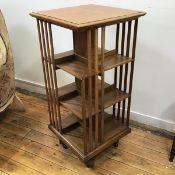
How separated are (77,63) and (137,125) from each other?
87 centimetres

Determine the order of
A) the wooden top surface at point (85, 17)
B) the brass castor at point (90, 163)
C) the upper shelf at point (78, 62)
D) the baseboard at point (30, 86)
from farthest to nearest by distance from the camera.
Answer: the baseboard at point (30, 86), the brass castor at point (90, 163), the upper shelf at point (78, 62), the wooden top surface at point (85, 17)

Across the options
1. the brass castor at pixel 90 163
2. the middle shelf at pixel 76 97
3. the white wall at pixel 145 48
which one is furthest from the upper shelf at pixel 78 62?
the brass castor at pixel 90 163

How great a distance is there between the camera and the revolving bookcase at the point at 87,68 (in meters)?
1.10

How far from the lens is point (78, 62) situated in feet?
4.29

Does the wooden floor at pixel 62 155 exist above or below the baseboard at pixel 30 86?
below

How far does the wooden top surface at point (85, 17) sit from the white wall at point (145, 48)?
33 centimetres

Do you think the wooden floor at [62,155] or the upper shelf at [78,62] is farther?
the wooden floor at [62,155]

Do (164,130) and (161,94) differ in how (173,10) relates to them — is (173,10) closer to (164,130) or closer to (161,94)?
(161,94)

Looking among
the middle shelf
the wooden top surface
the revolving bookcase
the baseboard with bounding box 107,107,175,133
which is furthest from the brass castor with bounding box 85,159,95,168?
the wooden top surface

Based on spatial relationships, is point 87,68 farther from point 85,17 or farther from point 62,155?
point 62,155

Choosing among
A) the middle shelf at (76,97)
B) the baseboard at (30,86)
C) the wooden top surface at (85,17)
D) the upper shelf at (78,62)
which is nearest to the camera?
the wooden top surface at (85,17)

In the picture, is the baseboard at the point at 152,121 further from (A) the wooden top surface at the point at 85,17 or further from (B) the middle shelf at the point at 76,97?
(A) the wooden top surface at the point at 85,17

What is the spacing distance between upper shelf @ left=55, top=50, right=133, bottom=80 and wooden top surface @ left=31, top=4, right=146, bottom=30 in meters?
0.23

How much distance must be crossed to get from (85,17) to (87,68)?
250 millimetres
